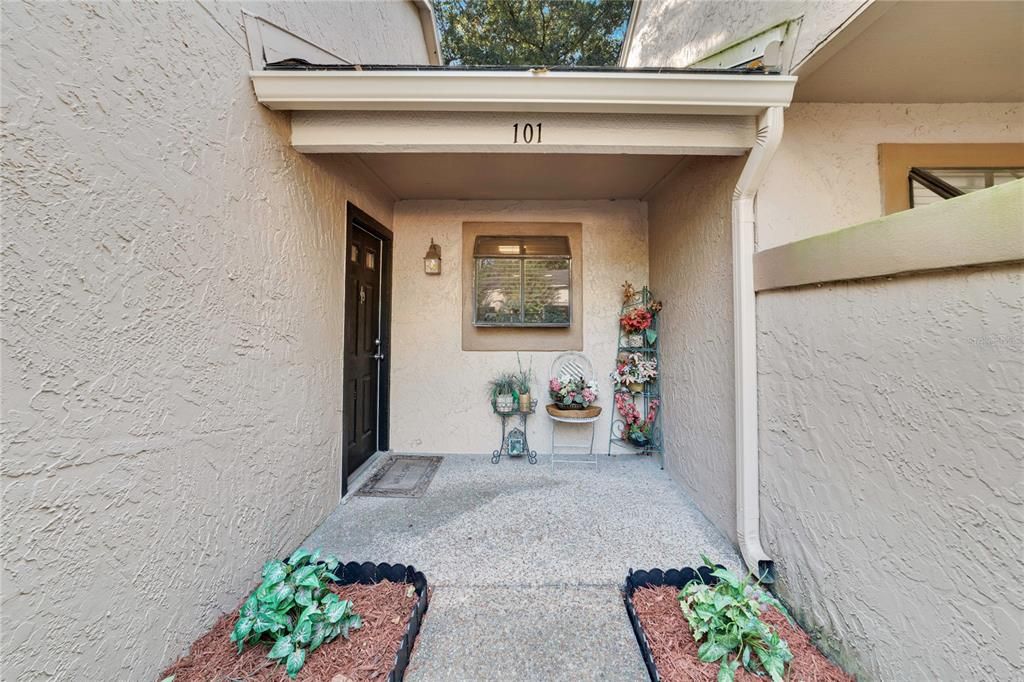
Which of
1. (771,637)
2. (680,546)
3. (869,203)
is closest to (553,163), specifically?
(869,203)

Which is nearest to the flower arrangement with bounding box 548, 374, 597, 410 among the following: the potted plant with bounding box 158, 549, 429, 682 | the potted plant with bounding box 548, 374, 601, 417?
the potted plant with bounding box 548, 374, 601, 417

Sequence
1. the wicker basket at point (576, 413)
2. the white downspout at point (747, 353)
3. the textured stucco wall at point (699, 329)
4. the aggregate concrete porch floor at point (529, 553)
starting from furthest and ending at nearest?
the wicker basket at point (576, 413) < the textured stucco wall at point (699, 329) < the white downspout at point (747, 353) < the aggregate concrete porch floor at point (529, 553)

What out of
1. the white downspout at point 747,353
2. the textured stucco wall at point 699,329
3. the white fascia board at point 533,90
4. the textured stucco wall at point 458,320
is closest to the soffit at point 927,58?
the white fascia board at point 533,90

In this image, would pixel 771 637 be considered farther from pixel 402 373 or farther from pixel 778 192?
pixel 402 373

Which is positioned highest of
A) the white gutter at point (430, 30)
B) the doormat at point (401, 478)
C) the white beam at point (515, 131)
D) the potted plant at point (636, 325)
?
the white gutter at point (430, 30)

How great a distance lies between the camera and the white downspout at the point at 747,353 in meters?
2.00

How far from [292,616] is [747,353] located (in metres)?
2.71

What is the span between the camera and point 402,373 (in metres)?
3.83

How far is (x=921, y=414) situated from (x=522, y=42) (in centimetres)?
556

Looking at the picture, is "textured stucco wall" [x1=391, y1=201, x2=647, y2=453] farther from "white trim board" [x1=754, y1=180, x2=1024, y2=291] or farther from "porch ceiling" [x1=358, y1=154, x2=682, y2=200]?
"white trim board" [x1=754, y1=180, x2=1024, y2=291]

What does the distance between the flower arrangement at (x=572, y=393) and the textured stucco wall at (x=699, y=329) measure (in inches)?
28.4

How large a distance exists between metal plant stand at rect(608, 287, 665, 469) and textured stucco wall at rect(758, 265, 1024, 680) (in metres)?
1.78

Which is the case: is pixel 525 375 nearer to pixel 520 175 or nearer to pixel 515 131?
pixel 520 175

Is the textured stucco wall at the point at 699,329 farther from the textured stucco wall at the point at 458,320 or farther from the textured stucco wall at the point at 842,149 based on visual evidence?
the textured stucco wall at the point at 458,320
